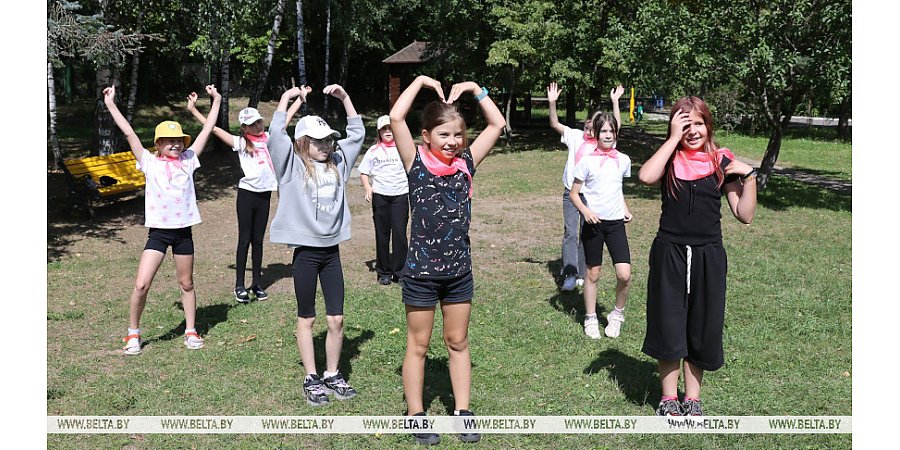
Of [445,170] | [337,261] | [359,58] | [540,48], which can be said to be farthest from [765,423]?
[359,58]

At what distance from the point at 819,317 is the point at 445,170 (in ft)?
15.6

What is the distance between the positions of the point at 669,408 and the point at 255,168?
15.6 ft

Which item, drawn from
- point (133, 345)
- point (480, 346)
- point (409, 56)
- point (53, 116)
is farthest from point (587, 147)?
point (409, 56)

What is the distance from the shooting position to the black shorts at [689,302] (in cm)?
470

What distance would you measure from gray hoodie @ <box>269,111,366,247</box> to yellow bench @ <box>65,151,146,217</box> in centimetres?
863

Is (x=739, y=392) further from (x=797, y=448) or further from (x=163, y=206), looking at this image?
(x=163, y=206)

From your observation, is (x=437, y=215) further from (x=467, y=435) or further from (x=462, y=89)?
(x=467, y=435)

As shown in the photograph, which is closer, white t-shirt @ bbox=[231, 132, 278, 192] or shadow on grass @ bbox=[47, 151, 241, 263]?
white t-shirt @ bbox=[231, 132, 278, 192]

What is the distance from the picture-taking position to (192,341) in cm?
654

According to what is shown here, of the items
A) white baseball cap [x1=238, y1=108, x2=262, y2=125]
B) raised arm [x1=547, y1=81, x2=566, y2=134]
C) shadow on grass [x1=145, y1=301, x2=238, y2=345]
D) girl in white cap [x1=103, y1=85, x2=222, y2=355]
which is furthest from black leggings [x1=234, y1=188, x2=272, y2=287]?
raised arm [x1=547, y1=81, x2=566, y2=134]

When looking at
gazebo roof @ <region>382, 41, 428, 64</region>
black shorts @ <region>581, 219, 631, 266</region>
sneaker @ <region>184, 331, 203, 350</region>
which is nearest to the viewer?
sneaker @ <region>184, 331, 203, 350</region>

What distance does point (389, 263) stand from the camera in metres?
8.81

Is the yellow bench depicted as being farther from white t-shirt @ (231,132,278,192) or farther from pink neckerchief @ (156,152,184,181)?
pink neckerchief @ (156,152,184,181)

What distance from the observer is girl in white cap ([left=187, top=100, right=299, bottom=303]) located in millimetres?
7863
